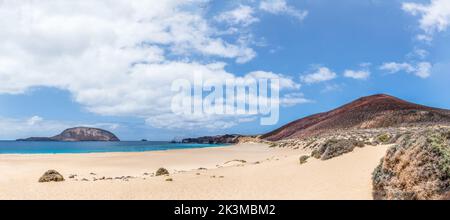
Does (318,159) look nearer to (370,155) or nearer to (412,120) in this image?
(370,155)

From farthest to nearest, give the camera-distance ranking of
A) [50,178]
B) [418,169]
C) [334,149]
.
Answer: [334,149], [50,178], [418,169]

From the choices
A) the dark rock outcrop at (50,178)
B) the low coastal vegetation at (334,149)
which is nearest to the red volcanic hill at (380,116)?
the low coastal vegetation at (334,149)

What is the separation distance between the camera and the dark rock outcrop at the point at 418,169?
8883 millimetres

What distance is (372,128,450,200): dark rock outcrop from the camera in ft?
29.1

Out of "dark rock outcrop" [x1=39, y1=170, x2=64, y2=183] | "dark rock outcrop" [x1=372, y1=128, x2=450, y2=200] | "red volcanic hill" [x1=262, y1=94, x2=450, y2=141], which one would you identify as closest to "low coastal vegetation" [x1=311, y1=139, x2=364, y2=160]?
"dark rock outcrop" [x1=372, y1=128, x2=450, y2=200]

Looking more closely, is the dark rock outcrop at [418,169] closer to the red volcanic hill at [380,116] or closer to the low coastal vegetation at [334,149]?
the low coastal vegetation at [334,149]

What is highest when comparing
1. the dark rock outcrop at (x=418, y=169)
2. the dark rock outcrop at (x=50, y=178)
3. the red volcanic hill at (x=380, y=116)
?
the red volcanic hill at (x=380, y=116)

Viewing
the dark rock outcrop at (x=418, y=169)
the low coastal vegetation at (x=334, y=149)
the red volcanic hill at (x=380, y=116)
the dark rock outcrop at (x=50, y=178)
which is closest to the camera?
the dark rock outcrop at (x=418, y=169)

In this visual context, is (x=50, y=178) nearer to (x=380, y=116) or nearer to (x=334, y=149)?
(x=334, y=149)

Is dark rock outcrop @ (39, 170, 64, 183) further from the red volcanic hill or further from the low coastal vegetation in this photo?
the red volcanic hill

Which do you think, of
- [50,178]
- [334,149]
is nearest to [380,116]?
[334,149]

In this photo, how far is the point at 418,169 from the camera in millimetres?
9398
